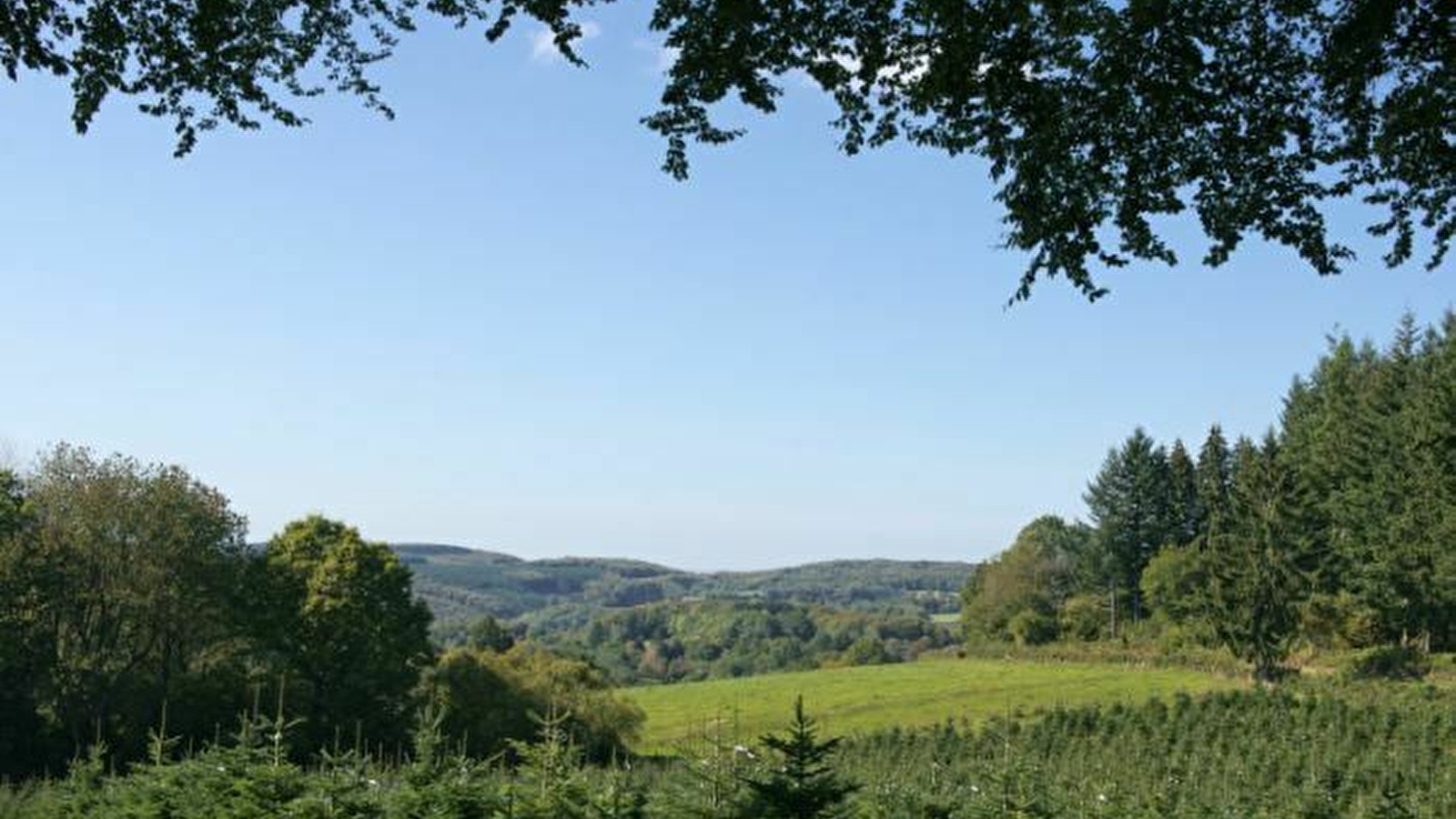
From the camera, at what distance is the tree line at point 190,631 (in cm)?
3362

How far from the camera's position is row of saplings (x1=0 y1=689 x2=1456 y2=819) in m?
13.2

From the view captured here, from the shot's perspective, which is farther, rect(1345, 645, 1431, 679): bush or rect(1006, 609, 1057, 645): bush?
rect(1006, 609, 1057, 645): bush

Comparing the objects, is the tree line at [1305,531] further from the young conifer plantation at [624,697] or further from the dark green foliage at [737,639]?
the dark green foliage at [737,639]

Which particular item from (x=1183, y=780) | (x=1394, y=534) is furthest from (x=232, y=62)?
(x=1394, y=534)

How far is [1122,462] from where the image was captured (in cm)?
8256

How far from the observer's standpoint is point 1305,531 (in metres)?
60.2

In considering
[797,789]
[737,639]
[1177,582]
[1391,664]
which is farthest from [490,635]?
[737,639]

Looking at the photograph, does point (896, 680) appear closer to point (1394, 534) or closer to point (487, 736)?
point (1394, 534)

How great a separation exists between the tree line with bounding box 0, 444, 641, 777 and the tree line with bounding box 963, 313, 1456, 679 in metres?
32.7

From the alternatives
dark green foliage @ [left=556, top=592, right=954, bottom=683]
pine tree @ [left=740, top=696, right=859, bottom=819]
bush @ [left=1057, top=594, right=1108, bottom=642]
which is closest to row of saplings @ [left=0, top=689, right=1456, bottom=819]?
pine tree @ [left=740, top=696, right=859, bottom=819]

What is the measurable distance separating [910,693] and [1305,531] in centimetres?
2260

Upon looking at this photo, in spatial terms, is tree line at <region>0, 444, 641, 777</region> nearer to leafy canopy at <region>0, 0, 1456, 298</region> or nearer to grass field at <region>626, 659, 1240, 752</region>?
grass field at <region>626, 659, 1240, 752</region>

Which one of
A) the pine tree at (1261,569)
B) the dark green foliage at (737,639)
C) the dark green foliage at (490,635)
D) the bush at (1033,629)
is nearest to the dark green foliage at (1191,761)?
the pine tree at (1261,569)

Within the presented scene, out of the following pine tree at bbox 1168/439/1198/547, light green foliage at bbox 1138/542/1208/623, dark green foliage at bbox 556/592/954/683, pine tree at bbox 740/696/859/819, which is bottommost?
dark green foliage at bbox 556/592/954/683
